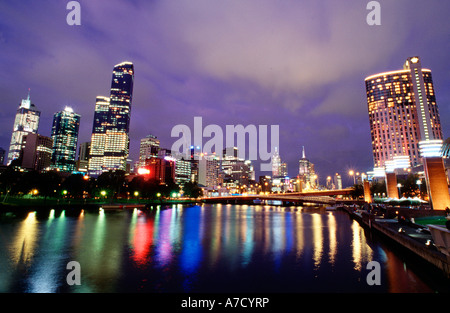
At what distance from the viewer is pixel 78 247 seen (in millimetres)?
24672

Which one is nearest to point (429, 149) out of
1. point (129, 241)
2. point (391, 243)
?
point (391, 243)

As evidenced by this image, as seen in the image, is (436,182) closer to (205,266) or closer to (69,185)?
(205,266)

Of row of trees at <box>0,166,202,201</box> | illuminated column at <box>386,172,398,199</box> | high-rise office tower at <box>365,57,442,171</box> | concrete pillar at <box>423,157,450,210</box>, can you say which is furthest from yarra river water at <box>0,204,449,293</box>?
high-rise office tower at <box>365,57,442,171</box>

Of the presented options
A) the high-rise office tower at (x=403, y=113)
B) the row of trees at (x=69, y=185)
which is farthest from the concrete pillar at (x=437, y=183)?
the high-rise office tower at (x=403, y=113)

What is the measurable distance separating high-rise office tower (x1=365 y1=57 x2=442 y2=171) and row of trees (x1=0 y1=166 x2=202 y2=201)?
158m

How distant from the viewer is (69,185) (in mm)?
95312

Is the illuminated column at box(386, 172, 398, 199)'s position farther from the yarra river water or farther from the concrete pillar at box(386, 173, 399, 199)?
the yarra river water

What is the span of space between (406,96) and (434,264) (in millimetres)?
207412

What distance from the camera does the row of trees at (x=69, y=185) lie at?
3081 inches

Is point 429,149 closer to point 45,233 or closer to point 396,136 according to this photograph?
point 45,233

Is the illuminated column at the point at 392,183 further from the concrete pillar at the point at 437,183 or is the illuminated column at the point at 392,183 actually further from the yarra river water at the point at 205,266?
the yarra river water at the point at 205,266

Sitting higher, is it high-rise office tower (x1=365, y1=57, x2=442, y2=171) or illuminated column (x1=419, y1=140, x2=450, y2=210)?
high-rise office tower (x1=365, y1=57, x2=442, y2=171)

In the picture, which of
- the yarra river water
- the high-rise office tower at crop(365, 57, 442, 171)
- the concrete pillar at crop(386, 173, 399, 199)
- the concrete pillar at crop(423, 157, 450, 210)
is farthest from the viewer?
the high-rise office tower at crop(365, 57, 442, 171)

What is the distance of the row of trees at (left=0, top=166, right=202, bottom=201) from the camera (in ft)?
257
